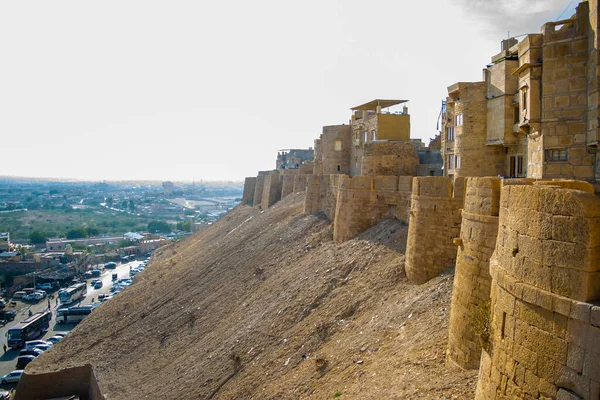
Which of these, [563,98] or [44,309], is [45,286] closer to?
[44,309]

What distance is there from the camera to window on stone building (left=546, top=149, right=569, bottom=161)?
24.7ft

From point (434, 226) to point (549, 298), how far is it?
7.64 metres

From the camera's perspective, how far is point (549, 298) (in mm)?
4207

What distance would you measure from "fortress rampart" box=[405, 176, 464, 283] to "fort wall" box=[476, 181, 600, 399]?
6432 mm

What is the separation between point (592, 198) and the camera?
4176 millimetres

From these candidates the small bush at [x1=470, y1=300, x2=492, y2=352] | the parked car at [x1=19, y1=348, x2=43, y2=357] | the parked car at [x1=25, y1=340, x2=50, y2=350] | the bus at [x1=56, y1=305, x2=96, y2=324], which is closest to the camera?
the small bush at [x1=470, y1=300, x2=492, y2=352]

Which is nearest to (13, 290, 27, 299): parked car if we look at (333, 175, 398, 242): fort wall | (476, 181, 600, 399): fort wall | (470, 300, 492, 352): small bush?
(333, 175, 398, 242): fort wall

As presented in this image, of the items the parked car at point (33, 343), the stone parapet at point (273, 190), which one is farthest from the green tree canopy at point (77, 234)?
the stone parapet at point (273, 190)

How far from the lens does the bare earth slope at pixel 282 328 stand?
912 cm

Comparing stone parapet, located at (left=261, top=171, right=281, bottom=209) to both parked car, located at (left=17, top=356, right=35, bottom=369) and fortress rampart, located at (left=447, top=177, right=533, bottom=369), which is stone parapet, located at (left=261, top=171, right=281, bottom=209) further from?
fortress rampart, located at (left=447, top=177, right=533, bottom=369)

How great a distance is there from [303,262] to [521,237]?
14.1 m

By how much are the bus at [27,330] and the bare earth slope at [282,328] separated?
1249cm

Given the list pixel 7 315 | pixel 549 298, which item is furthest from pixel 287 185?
pixel 549 298

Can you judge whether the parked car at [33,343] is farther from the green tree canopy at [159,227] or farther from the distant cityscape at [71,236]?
the green tree canopy at [159,227]
